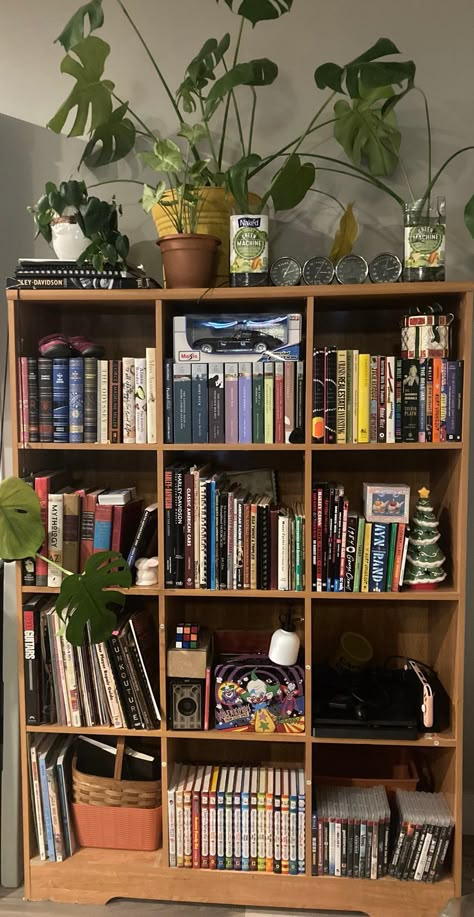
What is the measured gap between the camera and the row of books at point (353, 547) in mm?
1822

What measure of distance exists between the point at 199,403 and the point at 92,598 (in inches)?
21.7

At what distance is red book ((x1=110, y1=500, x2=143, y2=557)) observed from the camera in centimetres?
188

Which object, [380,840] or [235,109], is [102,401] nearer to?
[235,109]

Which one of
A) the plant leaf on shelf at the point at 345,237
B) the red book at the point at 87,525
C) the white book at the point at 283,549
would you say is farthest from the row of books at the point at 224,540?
the plant leaf on shelf at the point at 345,237

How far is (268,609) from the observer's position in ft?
7.05

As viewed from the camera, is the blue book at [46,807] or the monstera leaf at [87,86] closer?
the monstera leaf at [87,86]

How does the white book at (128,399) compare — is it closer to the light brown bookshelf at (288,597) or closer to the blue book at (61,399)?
the light brown bookshelf at (288,597)

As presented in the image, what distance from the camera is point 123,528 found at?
74.6 inches

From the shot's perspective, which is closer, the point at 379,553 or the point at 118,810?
the point at 379,553

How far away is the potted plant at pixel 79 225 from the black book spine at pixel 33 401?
0.30m

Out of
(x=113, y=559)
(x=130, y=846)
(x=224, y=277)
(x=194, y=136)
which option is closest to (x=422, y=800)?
(x=130, y=846)

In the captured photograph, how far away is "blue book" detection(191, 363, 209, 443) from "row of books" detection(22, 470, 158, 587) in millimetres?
239

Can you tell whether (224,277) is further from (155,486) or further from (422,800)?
(422,800)

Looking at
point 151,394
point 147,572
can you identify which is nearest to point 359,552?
point 147,572
